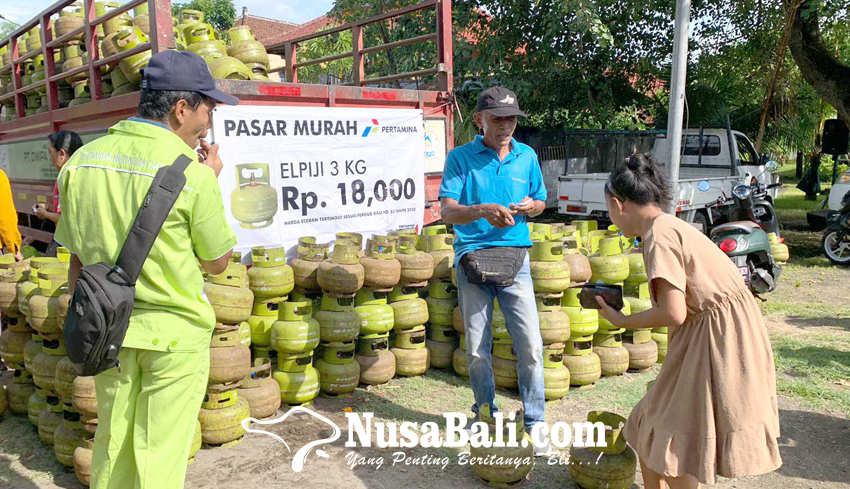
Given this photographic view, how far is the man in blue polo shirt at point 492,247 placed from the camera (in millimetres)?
3773

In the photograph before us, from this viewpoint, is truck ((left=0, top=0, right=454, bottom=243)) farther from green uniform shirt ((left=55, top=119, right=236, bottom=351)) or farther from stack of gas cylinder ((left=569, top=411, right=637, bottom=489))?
stack of gas cylinder ((left=569, top=411, right=637, bottom=489))

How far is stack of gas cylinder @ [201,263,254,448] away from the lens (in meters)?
3.95

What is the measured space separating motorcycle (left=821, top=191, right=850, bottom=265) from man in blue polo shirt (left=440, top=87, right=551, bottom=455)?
25.6 ft

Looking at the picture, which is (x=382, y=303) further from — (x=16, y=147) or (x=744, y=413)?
(x=16, y=147)

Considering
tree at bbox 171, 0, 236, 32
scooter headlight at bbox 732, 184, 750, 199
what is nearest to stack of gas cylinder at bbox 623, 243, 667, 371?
scooter headlight at bbox 732, 184, 750, 199

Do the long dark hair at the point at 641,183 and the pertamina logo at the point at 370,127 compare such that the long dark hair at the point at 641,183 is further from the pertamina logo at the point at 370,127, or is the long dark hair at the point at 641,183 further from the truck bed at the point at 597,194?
the truck bed at the point at 597,194

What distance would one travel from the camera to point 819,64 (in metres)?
10.5

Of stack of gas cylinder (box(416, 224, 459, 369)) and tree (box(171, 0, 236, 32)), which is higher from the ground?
tree (box(171, 0, 236, 32))

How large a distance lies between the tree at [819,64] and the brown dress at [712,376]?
31.9 ft

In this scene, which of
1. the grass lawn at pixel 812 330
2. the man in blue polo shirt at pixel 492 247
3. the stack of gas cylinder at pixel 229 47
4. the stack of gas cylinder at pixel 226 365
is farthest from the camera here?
the stack of gas cylinder at pixel 229 47

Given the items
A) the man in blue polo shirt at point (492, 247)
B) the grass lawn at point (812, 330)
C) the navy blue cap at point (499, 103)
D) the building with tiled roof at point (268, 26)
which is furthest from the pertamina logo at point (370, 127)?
the building with tiled roof at point (268, 26)

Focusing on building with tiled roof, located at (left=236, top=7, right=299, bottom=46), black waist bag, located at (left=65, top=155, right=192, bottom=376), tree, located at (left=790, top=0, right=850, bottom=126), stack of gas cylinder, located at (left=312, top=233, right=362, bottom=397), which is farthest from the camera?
building with tiled roof, located at (left=236, top=7, right=299, bottom=46)

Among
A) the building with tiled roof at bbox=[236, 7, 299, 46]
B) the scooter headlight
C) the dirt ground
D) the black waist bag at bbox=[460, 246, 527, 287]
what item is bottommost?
the dirt ground

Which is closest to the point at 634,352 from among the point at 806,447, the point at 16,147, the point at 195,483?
the point at 806,447
